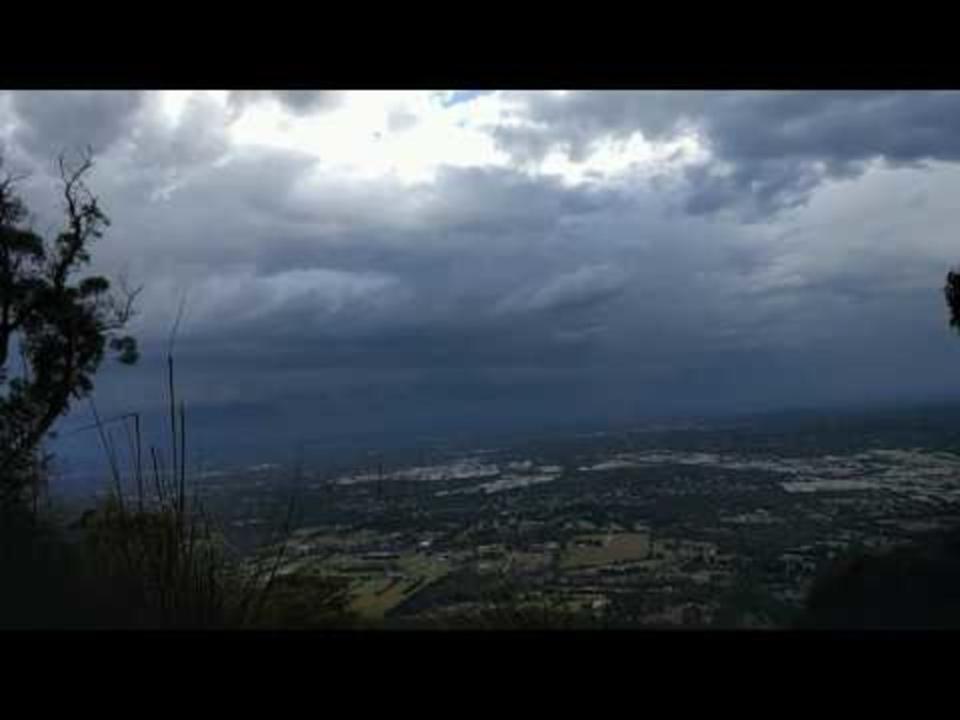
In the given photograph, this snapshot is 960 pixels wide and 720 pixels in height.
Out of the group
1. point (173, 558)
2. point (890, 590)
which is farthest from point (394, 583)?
point (890, 590)

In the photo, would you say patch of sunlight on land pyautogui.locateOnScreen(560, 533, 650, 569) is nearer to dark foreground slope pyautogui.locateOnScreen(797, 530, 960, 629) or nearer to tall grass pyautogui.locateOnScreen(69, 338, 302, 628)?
dark foreground slope pyautogui.locateOnScreen(797, 530, 960, 629)

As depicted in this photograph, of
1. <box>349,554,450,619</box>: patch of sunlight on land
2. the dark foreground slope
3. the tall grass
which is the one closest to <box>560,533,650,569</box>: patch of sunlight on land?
<box>349,554,450,619</box>: patch of sunlight on land

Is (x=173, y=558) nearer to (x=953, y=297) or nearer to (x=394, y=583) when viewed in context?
(x=394, y=583)

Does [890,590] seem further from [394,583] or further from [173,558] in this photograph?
[173,558]

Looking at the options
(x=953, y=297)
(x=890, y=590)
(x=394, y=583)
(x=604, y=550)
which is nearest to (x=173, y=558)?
(x=394, y=583)

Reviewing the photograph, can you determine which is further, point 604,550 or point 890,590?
point 604,550

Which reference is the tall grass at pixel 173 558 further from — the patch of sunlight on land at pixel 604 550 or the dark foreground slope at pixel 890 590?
the dark foreground slope at pixel 890 590

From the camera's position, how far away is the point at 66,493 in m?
2.82

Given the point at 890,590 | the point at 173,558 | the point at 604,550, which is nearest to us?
the point at 173,558

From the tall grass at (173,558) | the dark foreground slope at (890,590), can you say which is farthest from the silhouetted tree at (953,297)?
the tall grass at (173,558)

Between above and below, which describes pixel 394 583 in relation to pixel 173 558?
below

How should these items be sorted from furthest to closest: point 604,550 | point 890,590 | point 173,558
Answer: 1. point 604,550
2. point 890,590
3. point 173,558

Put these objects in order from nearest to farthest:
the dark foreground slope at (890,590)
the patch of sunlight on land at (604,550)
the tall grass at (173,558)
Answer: the tall grass at (173,558) < the dark foreground slope at (890,590) < the patch of sunlight on land at (604,550)
